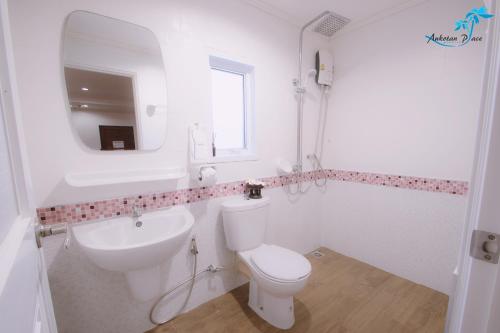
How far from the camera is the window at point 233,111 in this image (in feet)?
5.93

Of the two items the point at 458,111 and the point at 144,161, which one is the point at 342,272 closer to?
the point at 458,111

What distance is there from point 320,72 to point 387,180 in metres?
1.21

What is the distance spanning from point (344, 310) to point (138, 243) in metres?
1.48

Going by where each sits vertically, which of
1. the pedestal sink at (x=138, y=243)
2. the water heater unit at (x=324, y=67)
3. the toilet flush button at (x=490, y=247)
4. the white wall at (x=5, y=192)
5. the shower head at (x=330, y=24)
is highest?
the shower head at (x=330, y=24)

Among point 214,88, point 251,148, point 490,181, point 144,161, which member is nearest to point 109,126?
point 144,161

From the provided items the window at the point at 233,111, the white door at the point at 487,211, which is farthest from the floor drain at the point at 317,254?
the white door at the point at 487,211

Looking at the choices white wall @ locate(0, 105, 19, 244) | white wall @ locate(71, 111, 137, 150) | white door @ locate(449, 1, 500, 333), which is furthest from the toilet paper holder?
white door @ locate(449, 1, 500, 333)

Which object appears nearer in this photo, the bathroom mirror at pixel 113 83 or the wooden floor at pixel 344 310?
the bathroom mirror at pixel 113 83

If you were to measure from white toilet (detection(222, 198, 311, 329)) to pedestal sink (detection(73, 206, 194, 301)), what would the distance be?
0.42 m

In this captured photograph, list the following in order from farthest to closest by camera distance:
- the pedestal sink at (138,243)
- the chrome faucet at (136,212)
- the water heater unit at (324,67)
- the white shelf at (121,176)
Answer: the water heater unit at (324,67) → the chrome faucet at (136,212) → the white shelf at (121,176) → the pedestal sink at (138,243)

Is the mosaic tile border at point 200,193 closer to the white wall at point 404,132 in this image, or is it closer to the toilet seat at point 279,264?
the white wall at point 404,132

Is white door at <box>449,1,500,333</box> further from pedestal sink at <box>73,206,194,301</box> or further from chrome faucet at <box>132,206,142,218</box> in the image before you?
chrome faucet at <box>132,206,142,218</box>

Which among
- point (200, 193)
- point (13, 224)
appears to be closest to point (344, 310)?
point (200, 193)

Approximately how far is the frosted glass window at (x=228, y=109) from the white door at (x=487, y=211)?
61.9 inches
